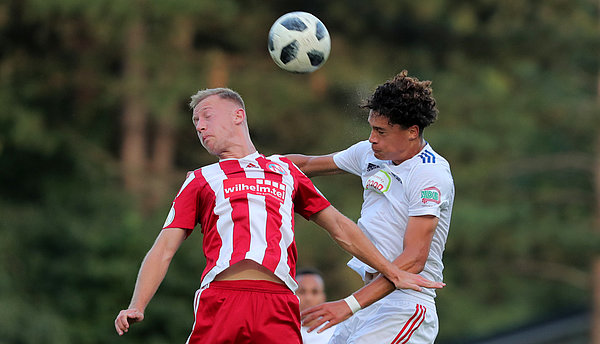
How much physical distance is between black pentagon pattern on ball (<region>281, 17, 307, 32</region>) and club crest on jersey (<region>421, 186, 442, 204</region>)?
1.44 metres

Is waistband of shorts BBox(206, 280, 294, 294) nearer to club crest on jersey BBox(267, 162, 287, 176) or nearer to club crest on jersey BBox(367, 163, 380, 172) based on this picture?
club crest on jersey BBox(267, 162, 287, 176)

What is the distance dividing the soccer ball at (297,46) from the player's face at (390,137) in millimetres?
745

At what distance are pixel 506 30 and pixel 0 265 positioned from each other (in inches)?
471

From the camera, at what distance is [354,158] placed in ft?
20.9

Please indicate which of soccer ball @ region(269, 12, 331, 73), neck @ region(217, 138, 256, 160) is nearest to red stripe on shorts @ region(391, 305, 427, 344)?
neck @ region(217, 138, 256, 160)

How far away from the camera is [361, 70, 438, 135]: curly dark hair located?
19.0ft

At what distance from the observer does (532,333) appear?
2298 centimetres

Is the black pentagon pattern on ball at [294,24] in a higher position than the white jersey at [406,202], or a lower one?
higher

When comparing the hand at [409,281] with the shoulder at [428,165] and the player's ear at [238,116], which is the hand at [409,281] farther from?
the player's ear at [238,116]

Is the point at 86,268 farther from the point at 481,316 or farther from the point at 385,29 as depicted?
the point at 481,316

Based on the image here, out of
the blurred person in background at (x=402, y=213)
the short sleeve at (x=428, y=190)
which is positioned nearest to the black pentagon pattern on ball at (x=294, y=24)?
the blurred person in background at (x=402, y=213)

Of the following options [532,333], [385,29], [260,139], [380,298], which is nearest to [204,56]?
[260,139]

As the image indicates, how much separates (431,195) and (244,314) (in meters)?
1.34

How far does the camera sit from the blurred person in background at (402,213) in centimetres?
564
